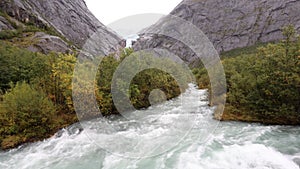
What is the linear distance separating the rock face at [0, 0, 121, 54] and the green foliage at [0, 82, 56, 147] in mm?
59675

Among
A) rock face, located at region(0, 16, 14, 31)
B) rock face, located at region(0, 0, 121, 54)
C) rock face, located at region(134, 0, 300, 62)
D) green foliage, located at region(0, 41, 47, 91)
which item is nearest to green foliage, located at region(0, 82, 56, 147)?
green foliage, located at region(0, 41, 47, 91)

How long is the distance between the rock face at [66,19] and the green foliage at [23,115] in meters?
59.7

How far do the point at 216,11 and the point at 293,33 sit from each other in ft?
542

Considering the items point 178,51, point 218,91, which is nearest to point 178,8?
point 178,51

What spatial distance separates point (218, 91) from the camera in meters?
32.3

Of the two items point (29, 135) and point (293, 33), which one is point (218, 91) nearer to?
point (293, 33)

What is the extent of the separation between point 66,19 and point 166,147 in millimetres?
98179

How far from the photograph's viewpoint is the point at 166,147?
1859cm

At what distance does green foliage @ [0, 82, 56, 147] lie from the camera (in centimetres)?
Answer: 2119

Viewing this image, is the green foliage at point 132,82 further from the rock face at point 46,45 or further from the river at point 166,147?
the rock face at point 46,45

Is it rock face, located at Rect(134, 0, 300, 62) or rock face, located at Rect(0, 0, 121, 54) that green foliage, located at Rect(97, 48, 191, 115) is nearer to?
rock face, located at Rect(0, 0, 121, 54)

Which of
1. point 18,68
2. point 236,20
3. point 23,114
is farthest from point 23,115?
point 236,20

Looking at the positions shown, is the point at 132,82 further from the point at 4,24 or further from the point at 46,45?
the point at 4,24

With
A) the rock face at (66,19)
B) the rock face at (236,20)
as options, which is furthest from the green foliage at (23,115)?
the rock face at (236,20)
